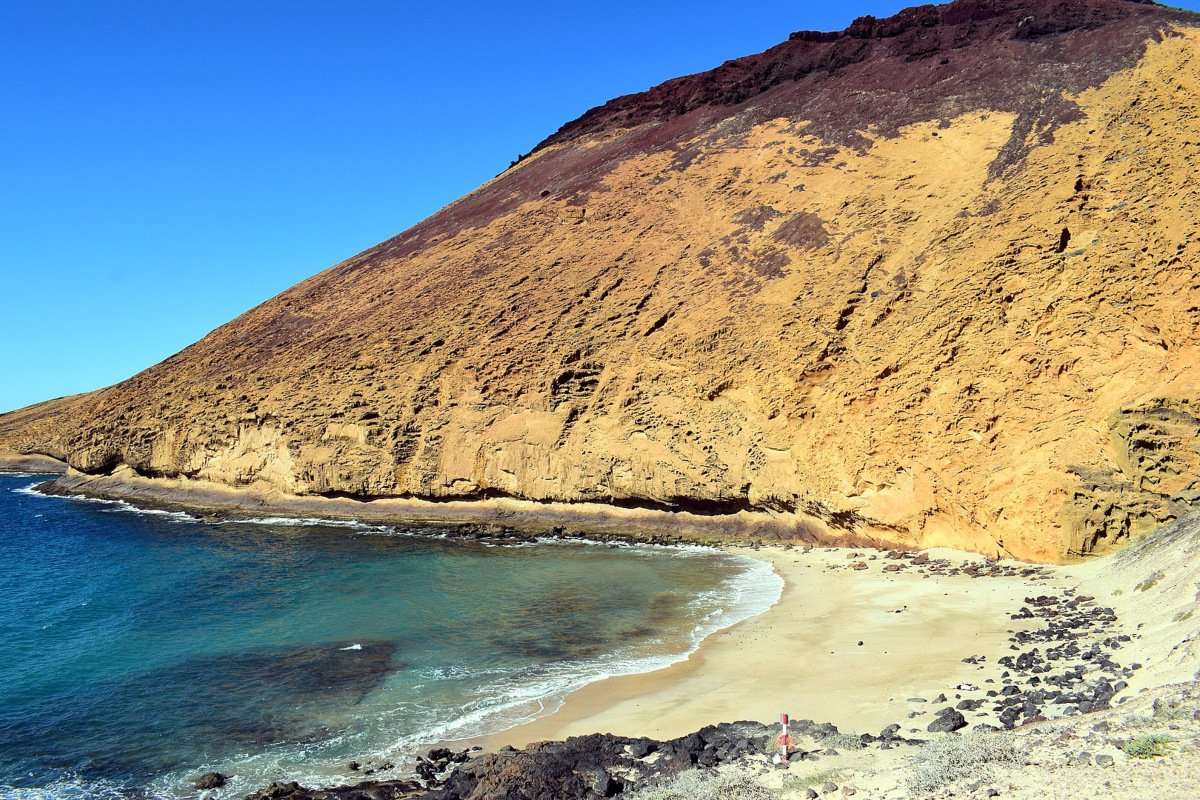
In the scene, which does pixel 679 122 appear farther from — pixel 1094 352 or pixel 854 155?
pixel 1094 352

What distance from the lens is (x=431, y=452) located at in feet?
99.3

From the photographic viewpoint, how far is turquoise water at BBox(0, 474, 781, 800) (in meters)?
10.9

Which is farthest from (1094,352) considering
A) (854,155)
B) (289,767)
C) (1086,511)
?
(289,767)

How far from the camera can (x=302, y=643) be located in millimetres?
15500

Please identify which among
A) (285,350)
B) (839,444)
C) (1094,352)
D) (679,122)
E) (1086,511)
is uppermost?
(679,122)

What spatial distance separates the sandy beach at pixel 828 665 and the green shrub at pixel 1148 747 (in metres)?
3.14

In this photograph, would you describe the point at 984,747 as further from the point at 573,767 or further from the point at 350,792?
the point at 350,792

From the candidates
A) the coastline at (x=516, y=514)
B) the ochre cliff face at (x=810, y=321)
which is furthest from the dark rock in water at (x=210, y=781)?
the coastline at (x=516, y=514)

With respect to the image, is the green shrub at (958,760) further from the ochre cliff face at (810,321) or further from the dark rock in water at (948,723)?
the ochre cliff face at (810,321)

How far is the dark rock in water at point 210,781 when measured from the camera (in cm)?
977

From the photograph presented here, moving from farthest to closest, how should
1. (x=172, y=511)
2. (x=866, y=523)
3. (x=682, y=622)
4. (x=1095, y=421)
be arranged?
(x=172, y=511), (x=866, y=523), (x=1095, y=421), (x=682, y=622)

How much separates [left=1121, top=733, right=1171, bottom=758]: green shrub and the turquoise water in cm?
750

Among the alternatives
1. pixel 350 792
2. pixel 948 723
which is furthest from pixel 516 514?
pixel 948 723

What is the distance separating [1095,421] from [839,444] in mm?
6384
